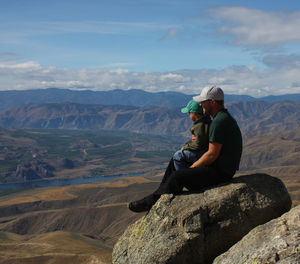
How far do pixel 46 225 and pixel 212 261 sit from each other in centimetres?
13822

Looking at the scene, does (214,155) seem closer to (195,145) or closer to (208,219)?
(195,145)

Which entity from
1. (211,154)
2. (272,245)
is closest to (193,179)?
(211,154)

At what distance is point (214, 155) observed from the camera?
39.5 feet

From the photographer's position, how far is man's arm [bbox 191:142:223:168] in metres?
12.0

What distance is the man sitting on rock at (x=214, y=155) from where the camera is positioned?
12.0m

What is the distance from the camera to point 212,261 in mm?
11672

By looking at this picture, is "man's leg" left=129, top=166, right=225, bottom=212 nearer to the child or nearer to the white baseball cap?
the child

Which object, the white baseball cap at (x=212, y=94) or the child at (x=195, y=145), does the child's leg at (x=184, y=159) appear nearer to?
the child at (x=195, y=145)

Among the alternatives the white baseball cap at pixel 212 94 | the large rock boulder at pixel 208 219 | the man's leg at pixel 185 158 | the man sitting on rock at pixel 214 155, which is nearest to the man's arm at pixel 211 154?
the man sitting on rock at pixel 214 155

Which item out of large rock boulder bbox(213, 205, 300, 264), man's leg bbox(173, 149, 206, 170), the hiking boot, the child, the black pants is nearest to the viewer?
large rock boulder bbox(213, 205, 300, 264)

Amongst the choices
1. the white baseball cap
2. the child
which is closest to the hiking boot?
the child

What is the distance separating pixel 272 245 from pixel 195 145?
4159mm

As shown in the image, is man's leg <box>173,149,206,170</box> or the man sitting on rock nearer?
the man sitting on rock

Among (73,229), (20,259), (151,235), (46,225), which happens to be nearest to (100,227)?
(73,229)
